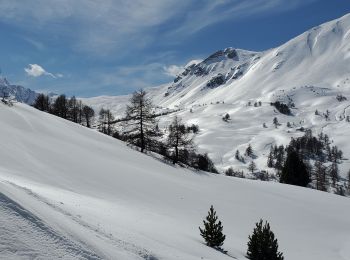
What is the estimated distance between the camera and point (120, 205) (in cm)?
2402

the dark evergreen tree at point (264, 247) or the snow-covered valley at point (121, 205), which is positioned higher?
the snow-covered valley at point (121, 205)

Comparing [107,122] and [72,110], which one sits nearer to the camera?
[107,122]

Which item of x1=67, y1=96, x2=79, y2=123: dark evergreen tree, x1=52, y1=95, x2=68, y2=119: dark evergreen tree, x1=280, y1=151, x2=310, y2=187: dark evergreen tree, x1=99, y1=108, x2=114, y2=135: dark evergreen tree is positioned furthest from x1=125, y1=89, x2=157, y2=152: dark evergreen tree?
x1=67, y1=96, x2=79, y2=123: dark evergreen tree

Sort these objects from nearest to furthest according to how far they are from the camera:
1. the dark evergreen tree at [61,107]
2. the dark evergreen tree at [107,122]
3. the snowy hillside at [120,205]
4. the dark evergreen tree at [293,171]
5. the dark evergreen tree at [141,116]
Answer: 1. the snowy hillside at [120,205]
2. the dark evergreen tree at [141,116]
3. the dark evergreen tree at [293,171]
4. the dark evergreen tree at [61,107]
5. the dark evergreen tree at [107,122]

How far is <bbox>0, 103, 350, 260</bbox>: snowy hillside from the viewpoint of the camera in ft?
37.2

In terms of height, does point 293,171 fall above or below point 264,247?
above

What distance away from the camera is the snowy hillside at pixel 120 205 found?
11.3 metres

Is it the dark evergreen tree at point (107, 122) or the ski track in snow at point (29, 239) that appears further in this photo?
the dark evergreen tree at point (107, 122)

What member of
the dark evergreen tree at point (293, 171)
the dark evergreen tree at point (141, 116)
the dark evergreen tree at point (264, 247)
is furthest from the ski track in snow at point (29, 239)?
the dark evergreen tree at point (293, 171)

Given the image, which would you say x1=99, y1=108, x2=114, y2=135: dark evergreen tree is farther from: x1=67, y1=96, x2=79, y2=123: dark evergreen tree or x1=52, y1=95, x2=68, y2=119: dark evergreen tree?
x1=52, y1=95, x2=68, y2=119: dark evergreen tree

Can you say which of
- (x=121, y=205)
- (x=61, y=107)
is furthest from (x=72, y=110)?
(x=121, y=205)

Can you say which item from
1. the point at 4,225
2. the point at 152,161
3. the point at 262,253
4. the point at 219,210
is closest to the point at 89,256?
the point at 4,225

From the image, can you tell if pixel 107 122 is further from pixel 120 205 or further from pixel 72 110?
pixel 120 205

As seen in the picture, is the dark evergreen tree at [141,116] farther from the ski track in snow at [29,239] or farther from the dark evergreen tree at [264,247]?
the ski track in snow at [29,239]
